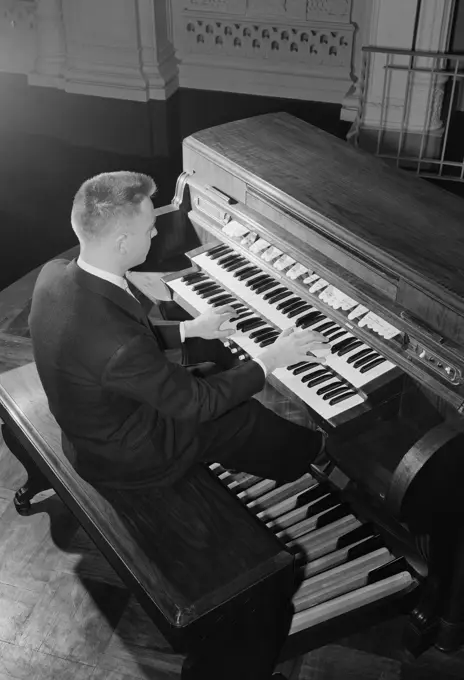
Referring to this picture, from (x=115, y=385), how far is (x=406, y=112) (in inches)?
209

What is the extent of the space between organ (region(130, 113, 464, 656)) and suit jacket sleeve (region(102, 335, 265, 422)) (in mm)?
400

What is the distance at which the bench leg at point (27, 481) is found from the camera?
3.54 meters

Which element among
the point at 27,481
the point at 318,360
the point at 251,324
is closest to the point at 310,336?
the point at 318,360

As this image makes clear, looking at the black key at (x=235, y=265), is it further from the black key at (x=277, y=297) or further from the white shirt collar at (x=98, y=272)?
the white shirt collar at (x=98, y=272)

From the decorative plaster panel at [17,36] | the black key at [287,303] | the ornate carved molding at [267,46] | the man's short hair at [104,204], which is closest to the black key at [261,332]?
the black key at [287,303]

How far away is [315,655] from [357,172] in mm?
2037

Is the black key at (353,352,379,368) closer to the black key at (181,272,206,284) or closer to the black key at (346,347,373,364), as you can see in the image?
the black key at (346,347,373,364)

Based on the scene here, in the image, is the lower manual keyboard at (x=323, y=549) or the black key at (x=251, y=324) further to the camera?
the black key at (x=251, y=324)

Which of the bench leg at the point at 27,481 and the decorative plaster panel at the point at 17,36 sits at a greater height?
the decorative plaster panel at the point at 17,36

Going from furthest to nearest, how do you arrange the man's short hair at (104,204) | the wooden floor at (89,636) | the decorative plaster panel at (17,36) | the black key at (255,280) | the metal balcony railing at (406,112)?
the decorative plaster panel at (17,36) < the metal balcony railing at (406,112) < the black key at (255,280) < the wooden floor at (89,636) < the man's short hair at (104,204)

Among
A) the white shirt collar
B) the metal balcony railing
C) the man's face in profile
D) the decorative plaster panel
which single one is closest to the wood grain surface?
the man's face in profile

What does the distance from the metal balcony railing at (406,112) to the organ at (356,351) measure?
3362 mm

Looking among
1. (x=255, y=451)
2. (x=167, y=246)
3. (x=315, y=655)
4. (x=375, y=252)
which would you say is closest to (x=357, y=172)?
(x=375, y=252)

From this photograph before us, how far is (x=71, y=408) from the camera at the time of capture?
256 centimetres
